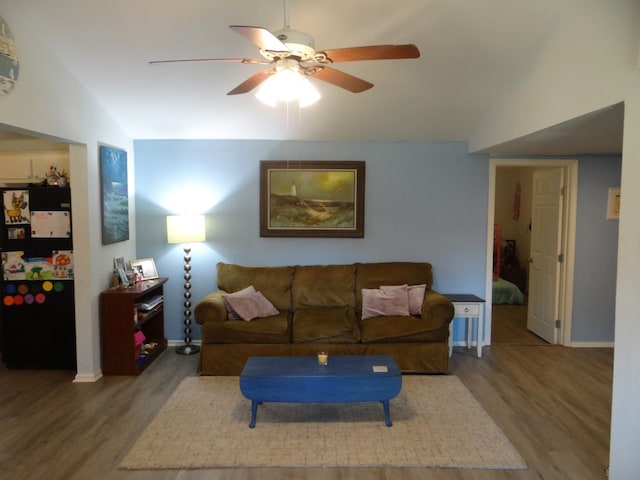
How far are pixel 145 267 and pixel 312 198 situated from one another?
187 centimetres

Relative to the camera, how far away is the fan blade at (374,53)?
2.09 meters

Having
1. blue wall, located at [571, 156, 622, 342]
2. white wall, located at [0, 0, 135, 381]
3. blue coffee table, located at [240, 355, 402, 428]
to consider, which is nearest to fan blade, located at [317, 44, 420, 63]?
blue coffee table, located at [240, 355, 402, 428]

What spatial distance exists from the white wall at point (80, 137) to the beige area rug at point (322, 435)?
104 cm

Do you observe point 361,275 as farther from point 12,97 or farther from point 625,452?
point 12,97

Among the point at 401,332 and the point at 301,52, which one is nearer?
the point at 301,52

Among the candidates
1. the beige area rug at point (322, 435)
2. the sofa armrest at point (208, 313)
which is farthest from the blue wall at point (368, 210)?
the beige area rug at point (322, 435)

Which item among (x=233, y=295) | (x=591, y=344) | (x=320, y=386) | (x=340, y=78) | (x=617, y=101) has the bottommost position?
(x=591, y=344)

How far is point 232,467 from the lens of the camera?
8.53 ft

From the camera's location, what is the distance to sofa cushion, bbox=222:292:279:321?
4031 millimetres

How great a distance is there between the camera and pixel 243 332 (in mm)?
3861

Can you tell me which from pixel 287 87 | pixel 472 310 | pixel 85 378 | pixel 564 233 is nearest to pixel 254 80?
pixel 287 87

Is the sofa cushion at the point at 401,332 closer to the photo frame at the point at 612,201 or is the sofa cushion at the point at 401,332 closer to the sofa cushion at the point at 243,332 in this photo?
the sofa cushion at the point at 243,332

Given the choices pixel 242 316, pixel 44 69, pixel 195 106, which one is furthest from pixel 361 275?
pixel 44 69

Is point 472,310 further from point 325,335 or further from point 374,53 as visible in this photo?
point 374,53
